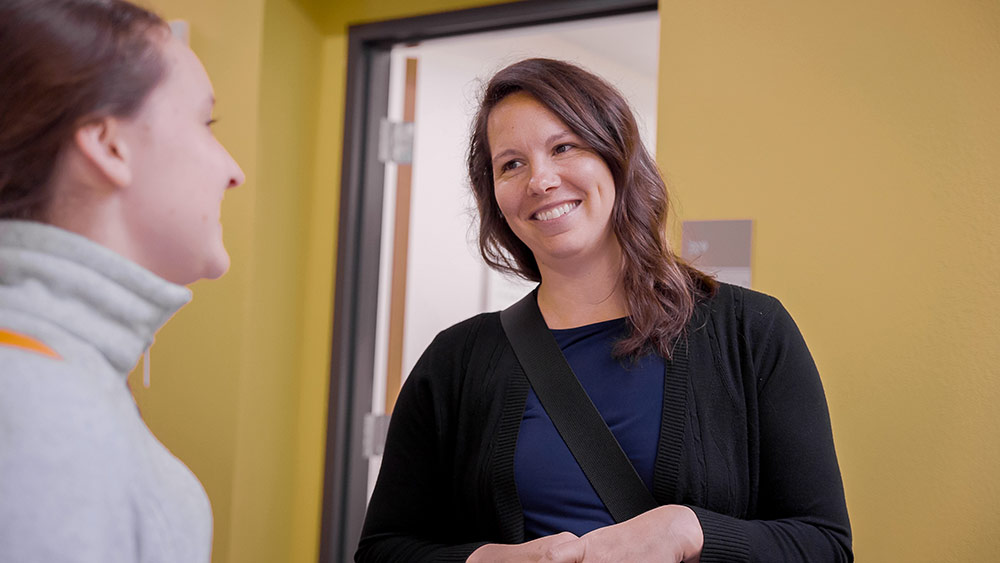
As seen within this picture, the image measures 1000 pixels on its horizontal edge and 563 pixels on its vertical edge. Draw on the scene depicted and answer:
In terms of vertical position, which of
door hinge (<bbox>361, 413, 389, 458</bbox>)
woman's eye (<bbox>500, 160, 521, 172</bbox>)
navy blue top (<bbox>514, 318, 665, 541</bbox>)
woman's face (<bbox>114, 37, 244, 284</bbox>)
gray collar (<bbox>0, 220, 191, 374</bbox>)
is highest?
woman's eye (<bbox>500, 160, 521, 172</bbox>)

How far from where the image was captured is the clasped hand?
1.12 meters

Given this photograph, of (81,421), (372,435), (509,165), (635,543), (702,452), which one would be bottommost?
(372,435)

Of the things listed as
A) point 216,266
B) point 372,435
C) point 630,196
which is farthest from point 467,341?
point 372,435

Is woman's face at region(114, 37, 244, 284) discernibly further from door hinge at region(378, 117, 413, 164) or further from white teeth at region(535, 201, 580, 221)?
door hinge at region(378, 117, 413, 164)

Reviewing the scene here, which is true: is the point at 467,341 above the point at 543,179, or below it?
below

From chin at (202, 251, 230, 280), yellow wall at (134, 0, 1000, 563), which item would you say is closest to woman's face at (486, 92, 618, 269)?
chin at (202, 251, 230, 280)

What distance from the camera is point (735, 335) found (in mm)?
1333

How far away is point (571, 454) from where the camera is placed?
1.28 metres

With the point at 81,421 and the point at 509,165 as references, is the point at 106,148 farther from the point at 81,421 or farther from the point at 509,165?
the point at 509,165

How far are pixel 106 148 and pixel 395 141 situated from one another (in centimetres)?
223

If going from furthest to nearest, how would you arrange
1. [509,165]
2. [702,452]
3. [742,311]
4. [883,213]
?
[883,213] < [509,165] < [742,311] < [702,452]

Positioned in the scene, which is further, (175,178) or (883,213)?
(883,213)

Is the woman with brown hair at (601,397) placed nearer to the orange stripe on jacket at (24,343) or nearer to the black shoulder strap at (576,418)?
the black shoulder strap at (576,418)

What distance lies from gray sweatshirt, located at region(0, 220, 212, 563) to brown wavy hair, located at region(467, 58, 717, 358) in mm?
833
